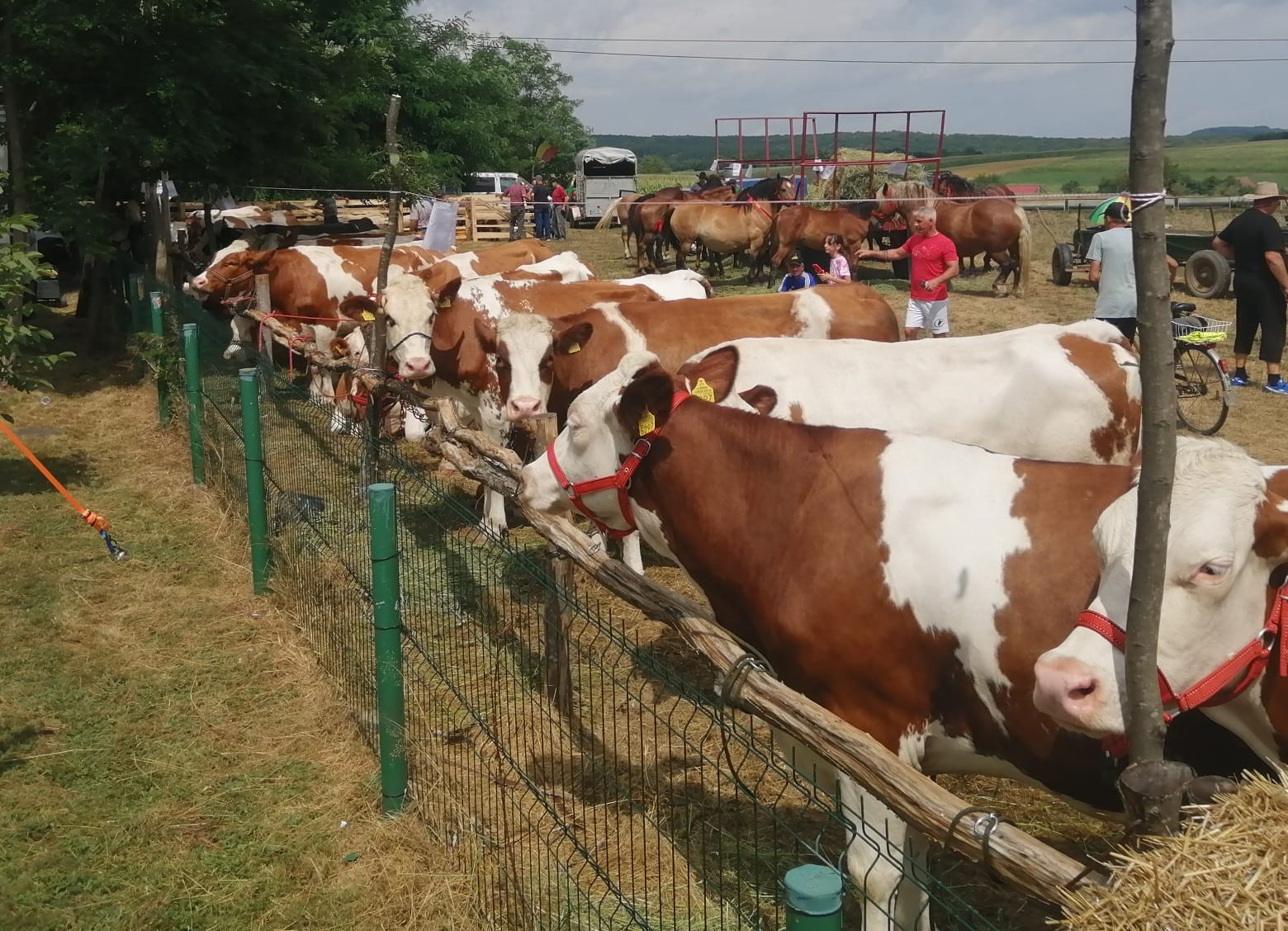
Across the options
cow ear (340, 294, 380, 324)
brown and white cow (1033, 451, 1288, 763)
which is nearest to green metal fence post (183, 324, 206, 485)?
Answer: cow ear (340, 294, 380, 324)

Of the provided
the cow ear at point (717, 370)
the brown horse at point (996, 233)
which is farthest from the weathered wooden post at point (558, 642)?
the brown horse at point (996, 233)

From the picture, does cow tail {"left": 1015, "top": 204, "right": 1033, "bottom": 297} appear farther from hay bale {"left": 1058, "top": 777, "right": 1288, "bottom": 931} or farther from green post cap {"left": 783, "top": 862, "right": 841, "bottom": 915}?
green post cap {"left": 783, "top": 862, "right": 841, "bottom": 915}

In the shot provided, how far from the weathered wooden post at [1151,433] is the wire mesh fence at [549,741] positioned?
52 cm

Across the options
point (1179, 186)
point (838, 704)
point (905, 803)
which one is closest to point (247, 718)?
point (838, 704)

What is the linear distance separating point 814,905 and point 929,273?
359 inches

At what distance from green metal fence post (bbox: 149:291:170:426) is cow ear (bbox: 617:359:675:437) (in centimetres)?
777

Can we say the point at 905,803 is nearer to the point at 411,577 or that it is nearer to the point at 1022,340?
the point at 411,577

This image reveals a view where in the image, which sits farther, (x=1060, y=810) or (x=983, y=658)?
(x=1060, y=810)

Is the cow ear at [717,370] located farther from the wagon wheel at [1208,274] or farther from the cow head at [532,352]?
the wagon wheel at [1208,274]

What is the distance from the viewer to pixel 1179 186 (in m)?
43.9

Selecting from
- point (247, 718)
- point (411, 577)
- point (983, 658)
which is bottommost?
point (247, 718)

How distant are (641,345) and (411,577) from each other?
2.62 m

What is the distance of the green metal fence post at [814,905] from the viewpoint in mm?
1818

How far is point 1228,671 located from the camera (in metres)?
2.57
